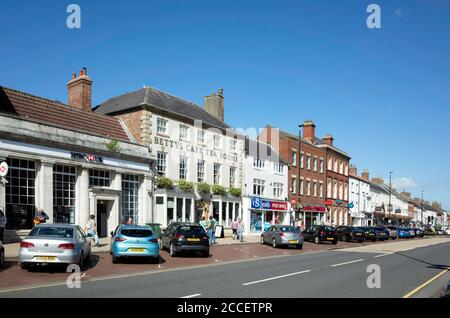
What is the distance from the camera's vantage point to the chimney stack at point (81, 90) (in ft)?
101

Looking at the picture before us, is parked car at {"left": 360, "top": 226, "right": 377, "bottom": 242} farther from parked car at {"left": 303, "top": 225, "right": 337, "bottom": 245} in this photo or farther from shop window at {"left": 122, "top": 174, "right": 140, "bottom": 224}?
shop window at {"left": 122, "top": 174, "right": 140, "bottom": 224}

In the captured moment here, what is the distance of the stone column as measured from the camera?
22.6 metres

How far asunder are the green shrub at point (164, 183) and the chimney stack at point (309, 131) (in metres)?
31.4

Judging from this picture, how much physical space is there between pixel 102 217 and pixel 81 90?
948 cm

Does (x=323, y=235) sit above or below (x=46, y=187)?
below

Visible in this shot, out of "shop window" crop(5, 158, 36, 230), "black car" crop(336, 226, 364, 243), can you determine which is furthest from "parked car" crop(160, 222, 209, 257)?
"black car" crop(336, 226, 364, 243)

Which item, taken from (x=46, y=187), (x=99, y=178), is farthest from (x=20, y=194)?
(x=99, y=178)

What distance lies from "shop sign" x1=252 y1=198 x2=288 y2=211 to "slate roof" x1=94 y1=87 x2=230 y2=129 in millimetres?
8040

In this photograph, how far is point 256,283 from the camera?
484 inches

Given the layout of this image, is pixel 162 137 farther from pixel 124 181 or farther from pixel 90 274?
pixel 90 274

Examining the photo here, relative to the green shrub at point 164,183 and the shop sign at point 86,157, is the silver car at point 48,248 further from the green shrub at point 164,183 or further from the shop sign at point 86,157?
the green shrub at point 164,183

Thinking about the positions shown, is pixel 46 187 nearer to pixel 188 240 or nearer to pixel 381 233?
pixel 188 240

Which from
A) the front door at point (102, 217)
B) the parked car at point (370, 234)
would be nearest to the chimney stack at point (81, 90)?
the front door at point (102, 217)
